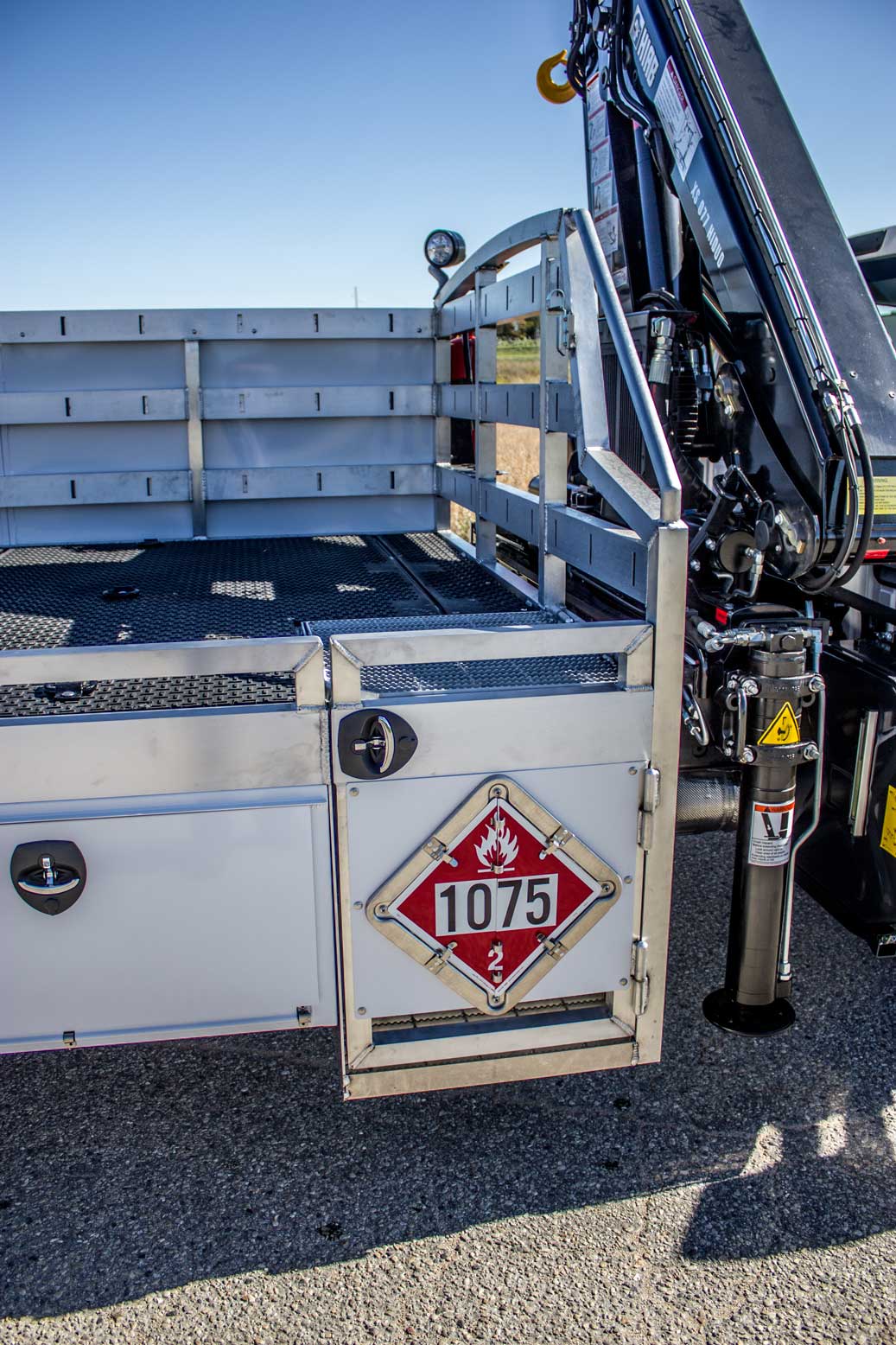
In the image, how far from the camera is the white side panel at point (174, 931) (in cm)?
217

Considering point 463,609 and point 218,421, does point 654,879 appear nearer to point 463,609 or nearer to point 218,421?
point 463,609

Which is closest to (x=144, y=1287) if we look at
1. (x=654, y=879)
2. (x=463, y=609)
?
(x=654, y=879)

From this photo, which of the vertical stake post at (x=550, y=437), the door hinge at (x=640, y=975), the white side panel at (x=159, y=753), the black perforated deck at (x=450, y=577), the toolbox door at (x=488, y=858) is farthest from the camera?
the black perforated deck at (x=450, y=577)

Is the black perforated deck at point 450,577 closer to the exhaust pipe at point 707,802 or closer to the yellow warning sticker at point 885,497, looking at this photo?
the exhaust pipe at point 707,802

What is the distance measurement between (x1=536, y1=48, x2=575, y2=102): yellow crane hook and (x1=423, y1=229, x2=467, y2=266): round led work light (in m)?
0.73

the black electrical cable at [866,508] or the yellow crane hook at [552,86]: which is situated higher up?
the yellow crane hook at [552,86]

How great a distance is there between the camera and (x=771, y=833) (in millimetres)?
2691

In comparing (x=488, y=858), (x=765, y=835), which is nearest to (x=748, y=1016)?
(x=765, y=835)

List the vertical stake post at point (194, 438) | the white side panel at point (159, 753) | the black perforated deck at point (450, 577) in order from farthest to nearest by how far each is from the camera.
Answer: the vertical stake post at point (194, 438), the black perforated deck at point (450, 577), the white side panel at point (159, 753)

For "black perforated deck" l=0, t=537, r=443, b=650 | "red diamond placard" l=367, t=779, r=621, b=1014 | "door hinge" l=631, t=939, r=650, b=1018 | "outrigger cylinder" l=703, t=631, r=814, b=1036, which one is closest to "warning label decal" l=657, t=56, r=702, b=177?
"black perforated deck" l=0, t=537, r=443, b=650

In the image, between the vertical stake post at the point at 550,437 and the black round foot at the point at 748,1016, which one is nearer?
the black round foot at the point at 748,1016

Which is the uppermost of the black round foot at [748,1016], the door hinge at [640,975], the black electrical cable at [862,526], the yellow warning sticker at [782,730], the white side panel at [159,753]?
the black electrical cable at [862,526]

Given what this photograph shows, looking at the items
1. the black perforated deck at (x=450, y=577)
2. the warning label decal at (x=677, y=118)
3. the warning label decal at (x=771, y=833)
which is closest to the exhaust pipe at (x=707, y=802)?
the warning label decal at (x=771, y=833)

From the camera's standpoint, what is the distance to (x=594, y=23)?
13.8 feet
